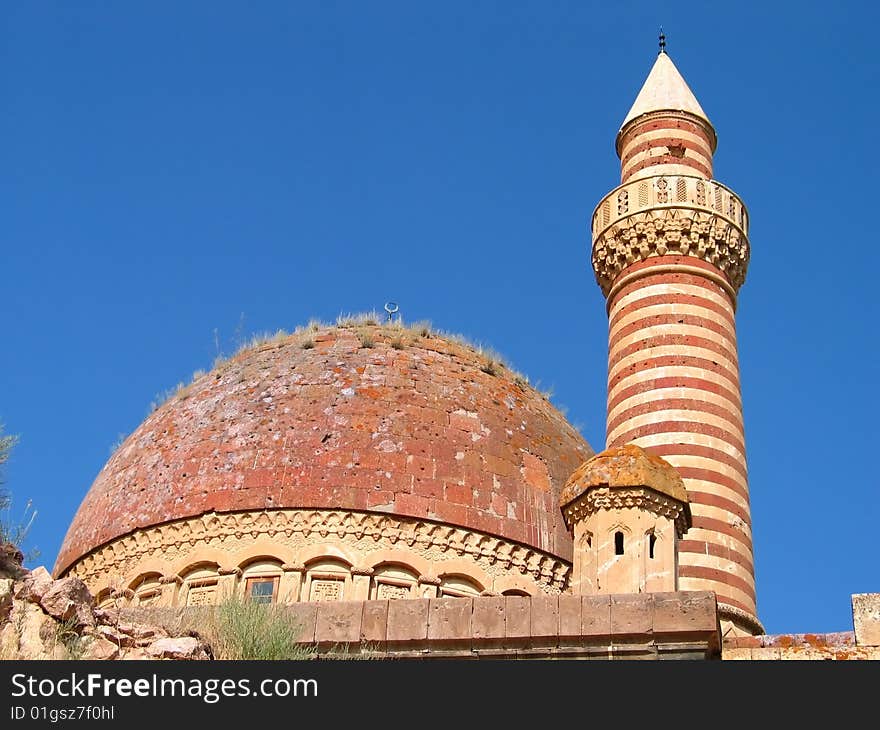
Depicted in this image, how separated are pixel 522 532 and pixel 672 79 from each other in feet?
21.1

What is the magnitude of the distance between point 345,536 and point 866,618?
7.26 m

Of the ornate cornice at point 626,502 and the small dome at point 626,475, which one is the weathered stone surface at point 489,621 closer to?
the ornate cornice at point 626,502

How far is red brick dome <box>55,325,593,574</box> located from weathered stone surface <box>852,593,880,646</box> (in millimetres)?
6734

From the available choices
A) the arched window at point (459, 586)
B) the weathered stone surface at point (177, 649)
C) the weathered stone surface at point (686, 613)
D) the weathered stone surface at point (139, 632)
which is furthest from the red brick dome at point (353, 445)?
the weathered stone surface at point (177, 649)

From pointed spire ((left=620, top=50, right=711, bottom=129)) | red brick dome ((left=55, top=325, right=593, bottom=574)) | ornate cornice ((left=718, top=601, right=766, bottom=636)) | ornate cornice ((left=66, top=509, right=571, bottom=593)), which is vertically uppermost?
pointed spire ((left=620, top=50, right=711, bottom=129))

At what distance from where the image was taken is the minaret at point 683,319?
50.9 ft

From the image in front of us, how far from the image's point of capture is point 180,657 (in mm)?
8742

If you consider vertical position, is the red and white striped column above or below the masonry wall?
above

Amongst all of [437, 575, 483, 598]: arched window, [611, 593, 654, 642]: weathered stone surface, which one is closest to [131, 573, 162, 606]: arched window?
[437, 575, 483, 598]: arched window

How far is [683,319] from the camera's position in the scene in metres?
17.1

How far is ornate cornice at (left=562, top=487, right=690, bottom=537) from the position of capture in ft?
40.3

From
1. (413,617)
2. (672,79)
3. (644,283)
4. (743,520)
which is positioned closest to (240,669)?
(413,617)

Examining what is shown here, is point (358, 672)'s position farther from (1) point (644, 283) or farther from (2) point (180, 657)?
(1) point (644, 283)

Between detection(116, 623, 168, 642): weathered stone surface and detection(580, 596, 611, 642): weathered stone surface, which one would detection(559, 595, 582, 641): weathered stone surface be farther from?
detection(116, 623, 168, 642): weathered stone surface
